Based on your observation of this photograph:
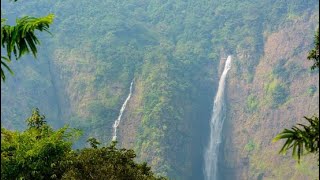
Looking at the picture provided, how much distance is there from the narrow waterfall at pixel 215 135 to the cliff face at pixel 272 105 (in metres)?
1.66

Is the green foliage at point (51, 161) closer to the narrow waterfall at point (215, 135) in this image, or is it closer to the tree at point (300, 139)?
the tree at point (300, 139)

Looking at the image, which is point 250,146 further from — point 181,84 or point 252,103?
point 181,84

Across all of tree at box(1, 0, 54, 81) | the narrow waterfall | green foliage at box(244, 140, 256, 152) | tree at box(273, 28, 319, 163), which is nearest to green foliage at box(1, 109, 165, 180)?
tree at box(1, 0, 54, 81)

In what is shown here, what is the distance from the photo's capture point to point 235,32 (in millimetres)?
119750

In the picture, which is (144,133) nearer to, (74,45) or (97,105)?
(97,105)

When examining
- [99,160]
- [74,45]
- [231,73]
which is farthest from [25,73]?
[99,160]

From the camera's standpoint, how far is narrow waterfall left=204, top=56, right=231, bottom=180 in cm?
9456

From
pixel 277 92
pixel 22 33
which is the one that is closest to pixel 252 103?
pixel 277 92

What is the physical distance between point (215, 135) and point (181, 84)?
42.5 feet

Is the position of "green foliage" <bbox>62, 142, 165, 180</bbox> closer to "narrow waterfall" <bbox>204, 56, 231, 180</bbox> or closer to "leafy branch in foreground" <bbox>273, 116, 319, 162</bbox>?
"leafy branch in foreground" <bbox>273, 116, 319, 162</bbox>

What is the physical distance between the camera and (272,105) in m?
96.4

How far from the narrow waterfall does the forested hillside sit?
134 cm

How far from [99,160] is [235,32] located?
10189cm

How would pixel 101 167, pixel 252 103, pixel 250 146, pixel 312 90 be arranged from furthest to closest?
pixel 252 103
pixel 312 90
pixel 250 146
pixel 101 167
